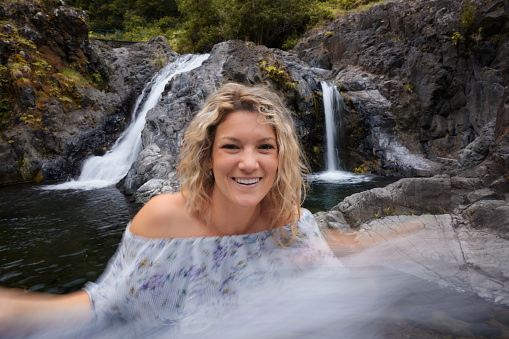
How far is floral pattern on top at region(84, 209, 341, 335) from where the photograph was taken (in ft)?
4.98

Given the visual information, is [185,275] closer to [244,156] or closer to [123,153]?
[244,156]

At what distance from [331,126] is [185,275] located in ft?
37.3

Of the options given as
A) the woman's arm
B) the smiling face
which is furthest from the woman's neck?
the woman's arm

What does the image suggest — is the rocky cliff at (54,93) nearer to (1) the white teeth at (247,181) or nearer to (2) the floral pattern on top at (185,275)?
(2) the floral pattern on top at (185,275)

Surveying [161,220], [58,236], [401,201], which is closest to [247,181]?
[161,220]

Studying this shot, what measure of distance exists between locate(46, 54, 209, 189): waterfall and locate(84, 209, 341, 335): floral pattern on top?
27.7ft

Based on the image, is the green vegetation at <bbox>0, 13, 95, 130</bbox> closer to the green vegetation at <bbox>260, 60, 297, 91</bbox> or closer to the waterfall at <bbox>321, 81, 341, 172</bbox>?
the green vegetation at <bbox>260, 60, 297, 91</bbox>

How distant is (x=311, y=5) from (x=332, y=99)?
32.3 ft

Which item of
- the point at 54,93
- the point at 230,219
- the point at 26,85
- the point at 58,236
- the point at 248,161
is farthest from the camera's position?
the point at 54,93

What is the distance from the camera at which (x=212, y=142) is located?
1654 millimetres

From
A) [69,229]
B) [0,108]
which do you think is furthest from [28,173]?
[69,229]

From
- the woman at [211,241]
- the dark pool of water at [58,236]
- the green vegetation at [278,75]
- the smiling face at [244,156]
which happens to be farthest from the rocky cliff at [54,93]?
the smiling face at [244,156]

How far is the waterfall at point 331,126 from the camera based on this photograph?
11.8m

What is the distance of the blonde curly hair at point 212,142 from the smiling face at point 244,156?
1.9 inches
